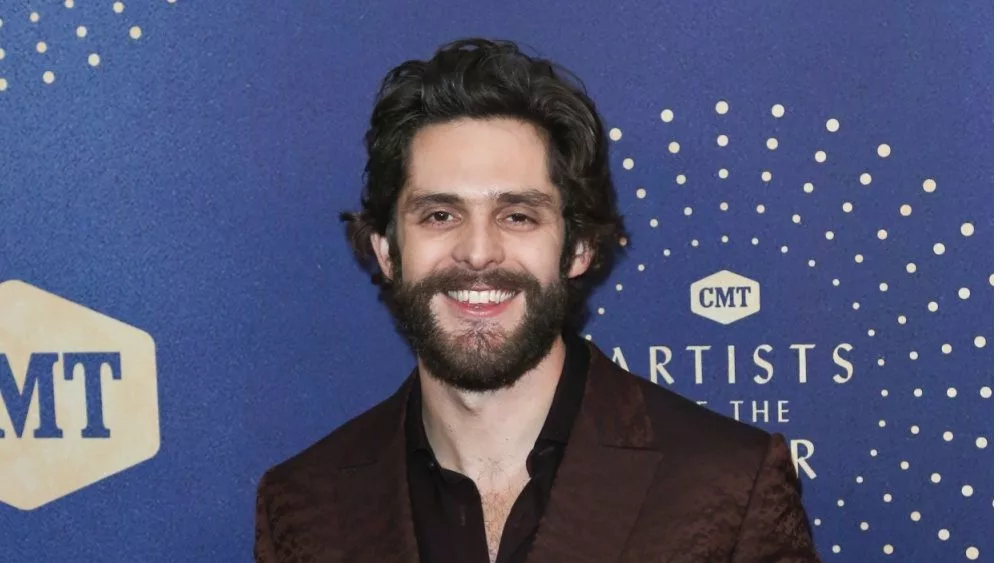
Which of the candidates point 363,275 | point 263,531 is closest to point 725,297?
point 363,275

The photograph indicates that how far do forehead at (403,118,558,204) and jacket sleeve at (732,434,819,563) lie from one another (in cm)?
65

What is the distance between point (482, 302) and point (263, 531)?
2.21 ft

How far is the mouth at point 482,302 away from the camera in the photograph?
1.97m

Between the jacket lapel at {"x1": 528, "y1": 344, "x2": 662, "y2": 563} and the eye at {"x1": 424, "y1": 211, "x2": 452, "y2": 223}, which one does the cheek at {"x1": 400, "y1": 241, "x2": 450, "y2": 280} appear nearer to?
the eye at {"x1": 424, "y1": 211, "x2": 452, "y2": 223}

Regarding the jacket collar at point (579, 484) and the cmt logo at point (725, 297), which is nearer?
the jacket collar at point (579, 484)

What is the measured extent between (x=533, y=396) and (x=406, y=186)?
0.48 m

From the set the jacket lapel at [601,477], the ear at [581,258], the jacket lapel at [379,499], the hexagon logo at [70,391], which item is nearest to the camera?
the jacket lapel at [601,477]

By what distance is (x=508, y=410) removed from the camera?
2.03 metres

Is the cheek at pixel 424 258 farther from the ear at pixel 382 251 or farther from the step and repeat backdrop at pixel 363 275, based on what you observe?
the step and repeat backdrop at pixel 363 275

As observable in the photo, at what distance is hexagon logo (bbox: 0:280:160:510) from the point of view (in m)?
2.38

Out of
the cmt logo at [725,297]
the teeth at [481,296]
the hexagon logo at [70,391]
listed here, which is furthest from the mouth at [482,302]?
the hexagon logo at [70,391]

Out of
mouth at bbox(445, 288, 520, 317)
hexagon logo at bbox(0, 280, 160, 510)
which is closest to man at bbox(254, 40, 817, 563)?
mouth at bbox(445, 288, 520, 317)

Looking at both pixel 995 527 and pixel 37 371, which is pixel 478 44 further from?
pixel 995 527

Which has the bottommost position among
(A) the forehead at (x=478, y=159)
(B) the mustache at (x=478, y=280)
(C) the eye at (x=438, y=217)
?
(B) the mustache at (x=478, y=280)
